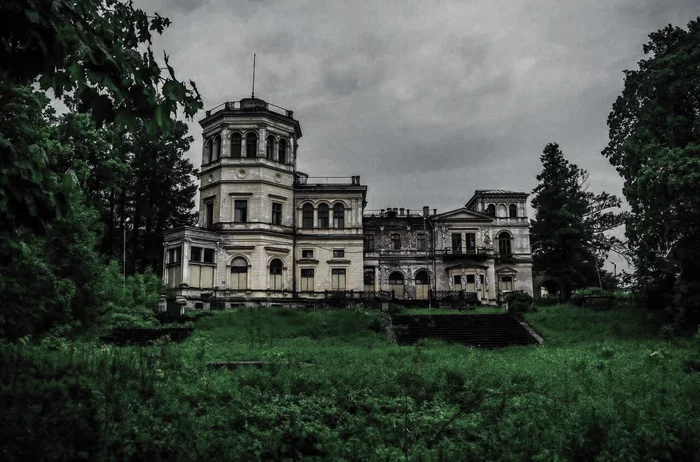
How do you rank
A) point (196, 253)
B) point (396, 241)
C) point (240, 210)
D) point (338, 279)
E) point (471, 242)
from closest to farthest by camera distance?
1. point (196, 253)
2. point (240, 210)
3. point (338, 279)
4. point (471, 242)
5. point (396, 241)

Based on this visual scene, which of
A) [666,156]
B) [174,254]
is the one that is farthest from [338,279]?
[666,156]

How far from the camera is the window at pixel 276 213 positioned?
40.7 metres

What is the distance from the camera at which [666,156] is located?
20422mm

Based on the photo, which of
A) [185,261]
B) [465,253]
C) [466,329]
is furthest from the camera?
[465,253]

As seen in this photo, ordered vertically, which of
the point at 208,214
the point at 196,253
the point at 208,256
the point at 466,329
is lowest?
the point at 466,329

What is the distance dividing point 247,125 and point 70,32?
36.6 meters

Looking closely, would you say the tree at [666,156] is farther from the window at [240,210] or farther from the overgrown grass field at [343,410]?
the window at [240,210]

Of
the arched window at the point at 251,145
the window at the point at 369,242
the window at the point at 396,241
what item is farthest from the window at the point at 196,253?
the window at the point at 396,241

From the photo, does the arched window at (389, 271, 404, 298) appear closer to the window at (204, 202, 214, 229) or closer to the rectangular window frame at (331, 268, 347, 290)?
the rectangular window frame at (331, 268, 347, 290)

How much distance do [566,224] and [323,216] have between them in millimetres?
19951

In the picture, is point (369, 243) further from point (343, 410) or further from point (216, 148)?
point (343, 410)

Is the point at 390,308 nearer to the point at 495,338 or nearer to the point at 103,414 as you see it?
the point at 495,338

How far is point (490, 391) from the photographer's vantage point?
11.3m

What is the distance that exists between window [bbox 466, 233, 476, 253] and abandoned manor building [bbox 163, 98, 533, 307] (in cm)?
9
